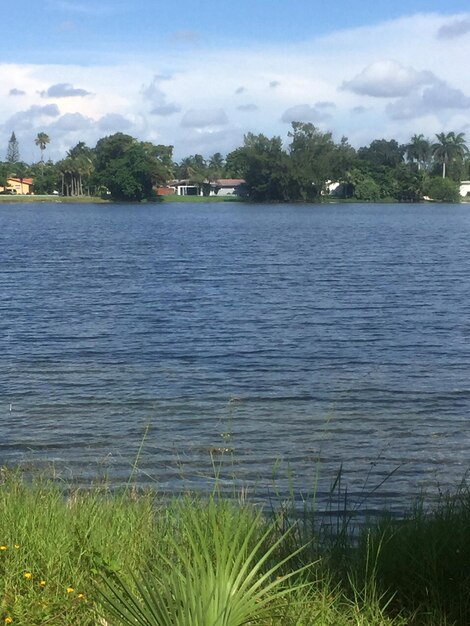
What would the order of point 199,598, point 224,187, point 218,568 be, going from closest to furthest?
point 199,598 → point 218,568 → point 224,187

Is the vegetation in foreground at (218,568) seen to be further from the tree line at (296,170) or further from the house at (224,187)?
the house at (224,187)

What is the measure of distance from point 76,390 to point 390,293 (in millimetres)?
17327

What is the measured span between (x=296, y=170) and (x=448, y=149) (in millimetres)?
39699

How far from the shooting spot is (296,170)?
→ 474ft

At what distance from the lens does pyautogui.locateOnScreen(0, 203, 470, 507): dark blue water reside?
40.2 ft

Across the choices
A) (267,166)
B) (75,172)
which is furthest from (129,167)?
(267,166)

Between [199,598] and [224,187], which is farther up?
[199,598]

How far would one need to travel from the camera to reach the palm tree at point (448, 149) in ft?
558

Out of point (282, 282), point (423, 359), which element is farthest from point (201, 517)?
point (282, 282)

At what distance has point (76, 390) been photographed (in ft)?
54.3

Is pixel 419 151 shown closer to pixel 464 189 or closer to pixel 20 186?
pixel 464 189

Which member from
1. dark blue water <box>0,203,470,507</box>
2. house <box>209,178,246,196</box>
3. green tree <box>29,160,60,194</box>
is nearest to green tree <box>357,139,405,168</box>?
house <box>209,178,246,196</box>

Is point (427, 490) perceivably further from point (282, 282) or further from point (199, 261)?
point (199, 261)

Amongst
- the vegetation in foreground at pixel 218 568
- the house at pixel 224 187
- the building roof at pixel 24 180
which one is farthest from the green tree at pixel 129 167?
the vegetation in foreground at pixel 218 568
